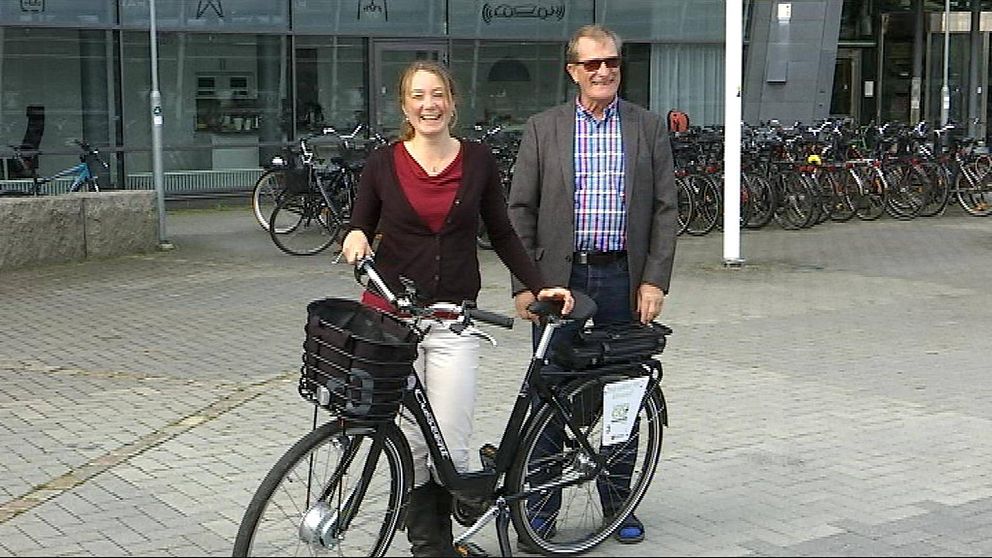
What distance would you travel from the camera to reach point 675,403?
281 inches

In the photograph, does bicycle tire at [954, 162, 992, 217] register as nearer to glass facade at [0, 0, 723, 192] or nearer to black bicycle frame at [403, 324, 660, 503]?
glass facade at [0, 0, 723, 192]

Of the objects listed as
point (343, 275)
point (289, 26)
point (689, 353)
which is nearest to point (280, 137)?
point (289, 26)

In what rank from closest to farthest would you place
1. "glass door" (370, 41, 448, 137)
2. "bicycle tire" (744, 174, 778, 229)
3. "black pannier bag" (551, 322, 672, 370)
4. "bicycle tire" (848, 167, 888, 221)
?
"black pannier bag" (551, 322, 672, 370)
"bicycle tire" (744, 174, 778, 229)
"bicycle tire" (848, 167, 888, 221)
"glass door" (370, 41, 448, 137)

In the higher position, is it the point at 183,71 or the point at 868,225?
the point at 183,71

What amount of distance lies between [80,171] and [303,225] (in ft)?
12.2

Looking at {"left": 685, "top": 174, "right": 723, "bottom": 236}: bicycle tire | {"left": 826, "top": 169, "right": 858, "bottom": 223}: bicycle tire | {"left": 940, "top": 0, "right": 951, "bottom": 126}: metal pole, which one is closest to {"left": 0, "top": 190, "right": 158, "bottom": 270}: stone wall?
{"left": 685, "top": 174, "right": 723, "bottom": 236}: bicycle tire

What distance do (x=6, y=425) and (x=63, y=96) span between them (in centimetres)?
1139

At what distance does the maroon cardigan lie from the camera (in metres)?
4.45

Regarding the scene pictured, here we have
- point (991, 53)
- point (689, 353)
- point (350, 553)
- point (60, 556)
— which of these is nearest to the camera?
point (350, 553)

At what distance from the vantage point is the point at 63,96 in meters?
17.2

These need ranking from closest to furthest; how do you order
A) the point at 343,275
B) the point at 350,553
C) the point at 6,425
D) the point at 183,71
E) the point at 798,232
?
1. the point at 350,553
2. the point at 6,425
3. the point at 343,275
4. the point at 798,232
5. the point at 183,71

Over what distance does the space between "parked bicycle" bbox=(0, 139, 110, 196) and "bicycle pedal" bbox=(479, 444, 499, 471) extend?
466 inches

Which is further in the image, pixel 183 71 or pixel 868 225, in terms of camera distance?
pixel 183 71

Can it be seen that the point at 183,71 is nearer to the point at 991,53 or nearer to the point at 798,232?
the point at 798,232
